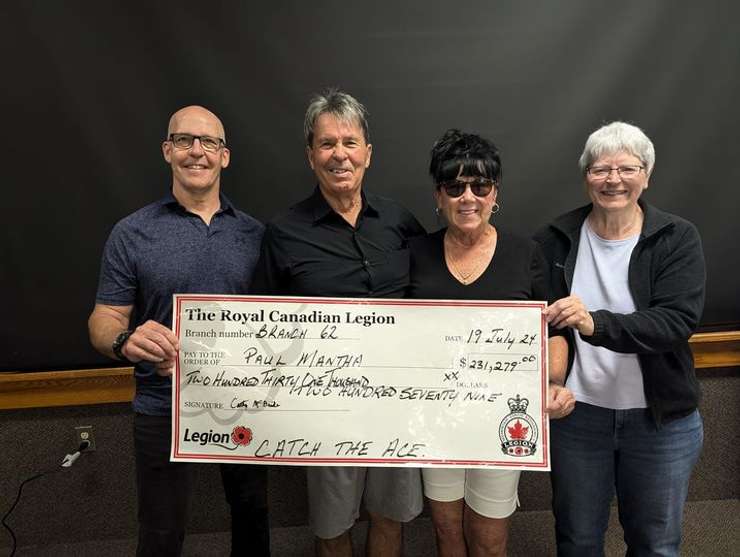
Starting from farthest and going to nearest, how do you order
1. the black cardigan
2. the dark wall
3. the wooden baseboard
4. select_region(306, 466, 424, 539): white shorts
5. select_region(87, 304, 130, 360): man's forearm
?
the wooden baseboard
the dark wall
select_region(306, 466, 424, 539): white shorts
select_region(87, 304, 130, 360): man's forearm
the black cardigan

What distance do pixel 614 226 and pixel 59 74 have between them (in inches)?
79.8

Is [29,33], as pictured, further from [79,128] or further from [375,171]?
[375,171]

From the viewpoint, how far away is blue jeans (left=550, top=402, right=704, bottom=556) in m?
1.32

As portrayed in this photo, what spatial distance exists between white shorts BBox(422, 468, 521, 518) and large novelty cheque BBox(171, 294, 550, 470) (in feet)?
0.39

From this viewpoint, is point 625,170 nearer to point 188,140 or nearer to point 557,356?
point 557,356

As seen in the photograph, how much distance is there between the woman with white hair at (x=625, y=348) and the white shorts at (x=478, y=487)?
0.74 ft

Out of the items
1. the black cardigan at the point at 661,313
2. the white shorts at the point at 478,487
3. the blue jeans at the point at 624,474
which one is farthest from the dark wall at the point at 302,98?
the white shorts at the point at 478,487

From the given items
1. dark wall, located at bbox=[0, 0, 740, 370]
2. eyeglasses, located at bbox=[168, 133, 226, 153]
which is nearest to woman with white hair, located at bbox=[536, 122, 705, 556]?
dark wall, located at bbox=[0, 0, 740, 370]

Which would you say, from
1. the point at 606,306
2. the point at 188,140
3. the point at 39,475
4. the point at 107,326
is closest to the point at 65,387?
the point at 39,475

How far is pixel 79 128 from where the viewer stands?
176 centimetres

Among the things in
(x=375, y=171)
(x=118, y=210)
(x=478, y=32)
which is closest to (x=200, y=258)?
(x=118, y=210)

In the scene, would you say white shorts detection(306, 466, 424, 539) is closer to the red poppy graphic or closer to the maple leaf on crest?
the red poppy graphic

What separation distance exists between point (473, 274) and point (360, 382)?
43cm

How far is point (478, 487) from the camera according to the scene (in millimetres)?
1328
